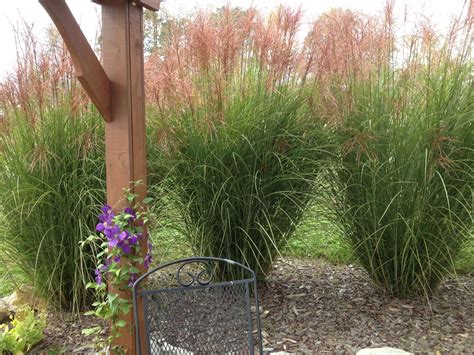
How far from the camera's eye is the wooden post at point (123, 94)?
1.81 m

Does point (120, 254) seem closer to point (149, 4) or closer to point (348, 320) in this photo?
point (149, 4)

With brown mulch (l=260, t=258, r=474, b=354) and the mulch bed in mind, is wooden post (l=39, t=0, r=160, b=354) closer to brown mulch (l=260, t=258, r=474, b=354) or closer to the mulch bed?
the mulch bed

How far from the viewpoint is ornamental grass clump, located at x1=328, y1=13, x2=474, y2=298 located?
2.17 m

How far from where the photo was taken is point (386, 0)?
2250mm

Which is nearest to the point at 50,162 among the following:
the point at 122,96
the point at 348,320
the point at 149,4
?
the point at 122,96

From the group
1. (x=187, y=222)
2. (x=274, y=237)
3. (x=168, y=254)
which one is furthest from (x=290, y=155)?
(x=168, y=254)

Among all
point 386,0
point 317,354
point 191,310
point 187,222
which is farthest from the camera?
point 187,222

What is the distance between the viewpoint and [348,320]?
7.61 feet

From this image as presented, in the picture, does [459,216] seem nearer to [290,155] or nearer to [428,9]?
[290,155]

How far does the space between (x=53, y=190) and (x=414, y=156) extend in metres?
1.74

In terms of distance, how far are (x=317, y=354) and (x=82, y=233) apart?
1262 mm

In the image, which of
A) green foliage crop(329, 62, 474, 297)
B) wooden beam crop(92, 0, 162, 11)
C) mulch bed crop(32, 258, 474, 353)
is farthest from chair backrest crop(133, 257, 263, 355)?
wooden beam crop(92, 0, 162, 11)

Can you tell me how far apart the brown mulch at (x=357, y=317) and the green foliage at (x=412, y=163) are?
0.59ft

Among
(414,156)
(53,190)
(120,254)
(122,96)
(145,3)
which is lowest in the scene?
(120,254)
